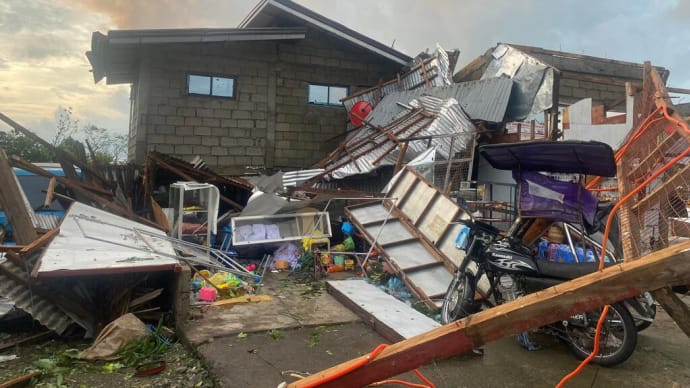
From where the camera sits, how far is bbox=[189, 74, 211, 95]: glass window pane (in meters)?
11.4

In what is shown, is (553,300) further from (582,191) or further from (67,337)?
(67,337)

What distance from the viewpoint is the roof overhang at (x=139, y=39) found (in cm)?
1023

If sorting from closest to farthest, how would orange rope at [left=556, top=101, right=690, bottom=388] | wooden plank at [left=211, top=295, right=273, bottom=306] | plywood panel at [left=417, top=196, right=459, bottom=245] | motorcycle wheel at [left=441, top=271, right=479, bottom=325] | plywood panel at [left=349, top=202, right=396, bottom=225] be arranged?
orange rope at [left=556, top=101, right=690, bottom=388] → motorcycle wheel at [left=441, top=271, right=479, bottom=325] → wooden plank at [left=211, top=295, right=273, bottom=306] → plywood panel at [left=417, top=196, right=459, bottom=245] → plywood panel at [left=349, top=202, right=396, bottom=225]

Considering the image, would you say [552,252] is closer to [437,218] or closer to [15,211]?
[437,218]

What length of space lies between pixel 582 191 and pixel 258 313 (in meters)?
3.50

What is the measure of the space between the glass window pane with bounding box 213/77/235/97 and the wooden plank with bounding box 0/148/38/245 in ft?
21.7

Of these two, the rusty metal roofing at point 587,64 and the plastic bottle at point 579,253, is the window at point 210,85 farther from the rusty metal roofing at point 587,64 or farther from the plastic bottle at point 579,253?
the plastic bottle at point 579,253

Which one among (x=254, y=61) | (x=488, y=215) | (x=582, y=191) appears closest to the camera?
(x=582, y=191)

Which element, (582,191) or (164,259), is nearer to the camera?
(582,191)

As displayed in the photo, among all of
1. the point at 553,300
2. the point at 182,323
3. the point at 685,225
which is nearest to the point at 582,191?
the point at 685,225

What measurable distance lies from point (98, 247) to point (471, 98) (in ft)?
27.9

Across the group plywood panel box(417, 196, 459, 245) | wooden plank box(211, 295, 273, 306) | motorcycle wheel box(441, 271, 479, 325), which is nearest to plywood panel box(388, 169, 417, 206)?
plywood panel box(417, 196, 459, 245)

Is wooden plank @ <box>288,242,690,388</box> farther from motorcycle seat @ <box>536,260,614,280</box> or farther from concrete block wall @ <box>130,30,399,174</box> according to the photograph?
concrete block wall @ <box>130,30,399,174</box>

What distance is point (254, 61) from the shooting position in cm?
1195
